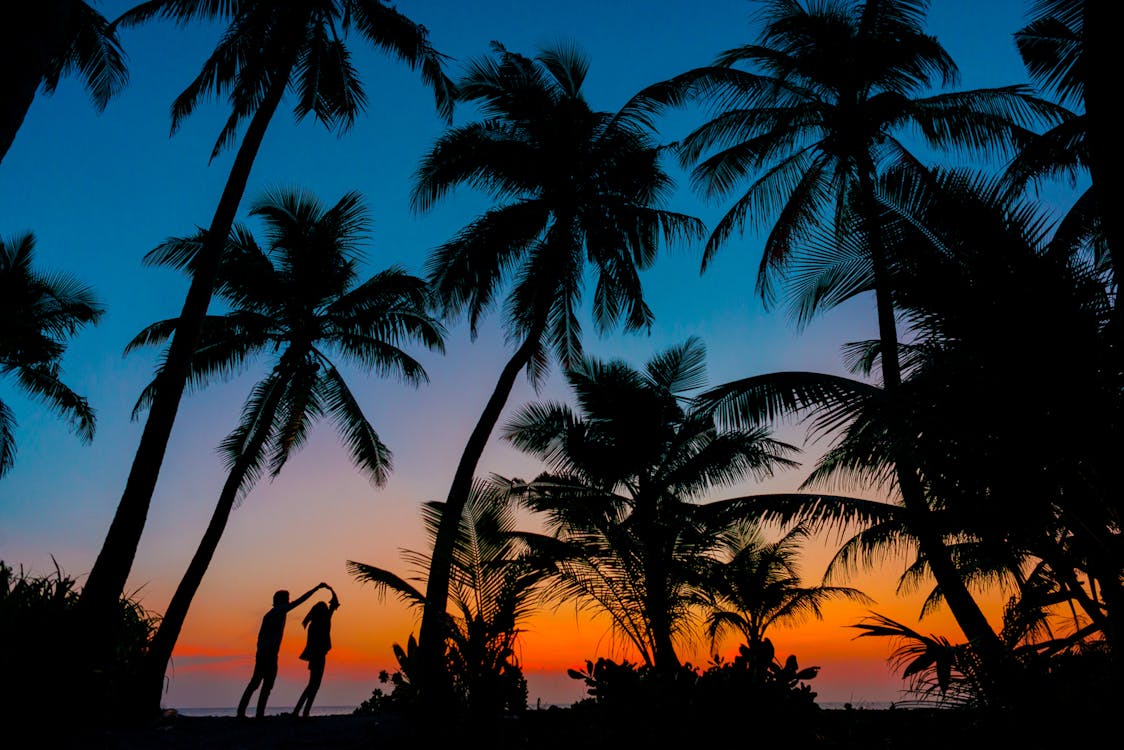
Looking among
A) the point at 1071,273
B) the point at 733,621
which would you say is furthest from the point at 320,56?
the point at 733,621

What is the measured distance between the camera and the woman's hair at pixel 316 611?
966cm

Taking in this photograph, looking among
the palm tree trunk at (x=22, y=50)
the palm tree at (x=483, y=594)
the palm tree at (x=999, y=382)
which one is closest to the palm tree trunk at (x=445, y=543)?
the palm tree at (x=483, y=594)

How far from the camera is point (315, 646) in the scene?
31.3 ft

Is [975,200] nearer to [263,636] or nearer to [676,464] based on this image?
[263,636]

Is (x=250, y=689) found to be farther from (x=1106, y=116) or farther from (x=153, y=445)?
(x=1106, y=116)

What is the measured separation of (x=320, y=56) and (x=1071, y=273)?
37.3ft

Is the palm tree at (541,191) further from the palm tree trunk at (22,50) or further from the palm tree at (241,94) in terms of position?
the palm tree trunk at (22,50)

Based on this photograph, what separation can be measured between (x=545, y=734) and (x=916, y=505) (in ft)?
17.6

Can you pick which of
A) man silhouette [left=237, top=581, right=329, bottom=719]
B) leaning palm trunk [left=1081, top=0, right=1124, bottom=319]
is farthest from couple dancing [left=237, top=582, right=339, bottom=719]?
leaning palm trunk [left=1081, top=0, right=1124, bottom=319]

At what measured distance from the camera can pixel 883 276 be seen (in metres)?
7.34

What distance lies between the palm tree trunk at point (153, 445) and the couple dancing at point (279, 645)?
172 cm

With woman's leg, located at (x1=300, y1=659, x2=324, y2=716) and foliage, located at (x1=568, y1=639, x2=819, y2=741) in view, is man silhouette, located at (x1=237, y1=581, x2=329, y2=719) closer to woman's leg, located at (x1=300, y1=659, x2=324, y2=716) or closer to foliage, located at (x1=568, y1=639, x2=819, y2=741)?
woman's leg, located at (x1=300, y1=659, x2=324, y2=716)

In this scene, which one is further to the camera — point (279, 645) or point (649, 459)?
point (649, 459)

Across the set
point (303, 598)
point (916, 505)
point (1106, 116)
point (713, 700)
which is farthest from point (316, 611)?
point (1106, 116)
